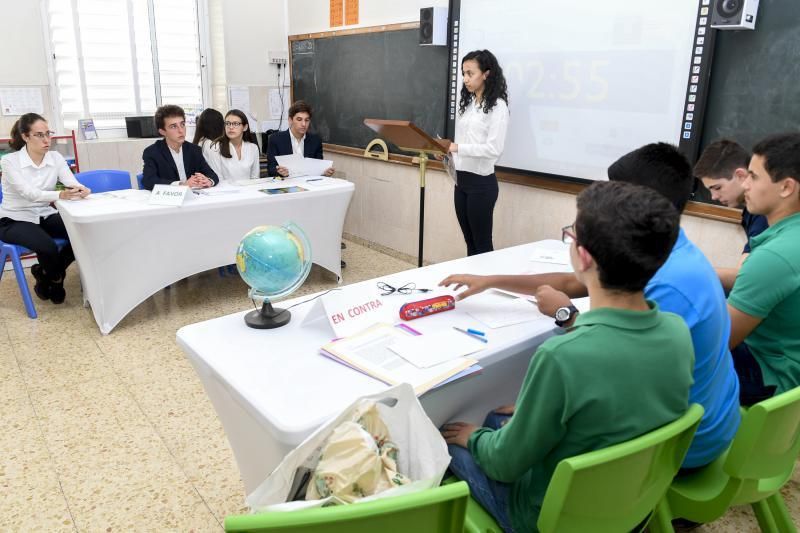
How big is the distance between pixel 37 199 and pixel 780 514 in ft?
13.3

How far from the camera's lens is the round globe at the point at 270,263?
168cm

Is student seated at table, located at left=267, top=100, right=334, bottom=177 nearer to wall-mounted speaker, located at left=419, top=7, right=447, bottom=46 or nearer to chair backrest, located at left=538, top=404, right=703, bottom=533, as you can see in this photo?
wall-mounted speaker, located at left=419, top=7, right=447, bottom=46

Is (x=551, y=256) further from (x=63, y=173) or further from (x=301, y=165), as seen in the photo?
(x=63, y=173)

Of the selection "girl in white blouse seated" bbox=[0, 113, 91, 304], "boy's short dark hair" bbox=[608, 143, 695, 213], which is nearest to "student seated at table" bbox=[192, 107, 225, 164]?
"girl in white blouse seated" bbox=[0, 113, 91, 304]

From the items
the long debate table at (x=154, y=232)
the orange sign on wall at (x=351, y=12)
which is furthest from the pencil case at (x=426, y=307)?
the orange sign on wall at (x=351, y=12)

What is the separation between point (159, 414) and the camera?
8.57ft

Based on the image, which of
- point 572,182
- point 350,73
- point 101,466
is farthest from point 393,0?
point 101,466

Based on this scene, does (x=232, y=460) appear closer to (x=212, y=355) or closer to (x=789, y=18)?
(x=212, y=355)

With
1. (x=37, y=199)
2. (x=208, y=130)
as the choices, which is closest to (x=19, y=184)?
(x=37, y=199)

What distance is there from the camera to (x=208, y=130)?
4523mm

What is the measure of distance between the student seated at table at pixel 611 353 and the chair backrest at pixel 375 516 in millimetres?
270

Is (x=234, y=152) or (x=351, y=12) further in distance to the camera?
(x=351, y=12)

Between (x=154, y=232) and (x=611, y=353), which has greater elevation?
(x=611, y=353)

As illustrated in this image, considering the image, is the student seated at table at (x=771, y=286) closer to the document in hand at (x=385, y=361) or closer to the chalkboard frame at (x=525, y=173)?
the document in hand at (x=385, y=361)
